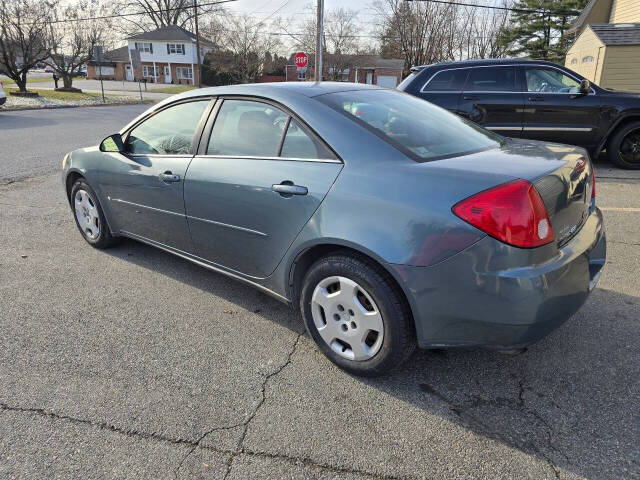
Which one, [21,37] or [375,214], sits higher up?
[21,37]

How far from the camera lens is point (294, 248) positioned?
8.59 ft

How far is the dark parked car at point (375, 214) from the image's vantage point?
6.70 feet

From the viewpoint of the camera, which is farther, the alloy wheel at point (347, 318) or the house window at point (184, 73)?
the house window at point (184, 73)

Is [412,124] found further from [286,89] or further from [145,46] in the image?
[145,46]

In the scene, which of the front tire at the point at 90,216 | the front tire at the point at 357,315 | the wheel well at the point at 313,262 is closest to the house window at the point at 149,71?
the front tire at the point at 90,216

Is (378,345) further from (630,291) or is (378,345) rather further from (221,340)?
(630,291)

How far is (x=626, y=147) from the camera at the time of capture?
25.6ft

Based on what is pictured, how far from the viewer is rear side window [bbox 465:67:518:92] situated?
7863mm

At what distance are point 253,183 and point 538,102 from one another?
6.71 metres

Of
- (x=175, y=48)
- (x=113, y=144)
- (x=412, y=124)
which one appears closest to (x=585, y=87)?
(x=412, y=124)

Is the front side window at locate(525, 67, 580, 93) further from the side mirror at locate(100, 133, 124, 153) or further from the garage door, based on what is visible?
the garage door

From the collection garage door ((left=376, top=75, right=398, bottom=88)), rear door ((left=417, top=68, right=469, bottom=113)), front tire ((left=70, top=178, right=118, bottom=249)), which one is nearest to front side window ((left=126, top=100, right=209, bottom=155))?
front tire ((left=70, top=178, right=118, bottom=249))

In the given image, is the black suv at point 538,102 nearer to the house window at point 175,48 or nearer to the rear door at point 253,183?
the rear door at point 253,183

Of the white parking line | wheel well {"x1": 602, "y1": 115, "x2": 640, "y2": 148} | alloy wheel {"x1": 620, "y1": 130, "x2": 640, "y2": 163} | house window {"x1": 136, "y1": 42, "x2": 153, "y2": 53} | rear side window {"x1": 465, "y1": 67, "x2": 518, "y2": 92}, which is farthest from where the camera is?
house window {"x1": 136, "y1": 42, "x2": 153, "y2": 53}
